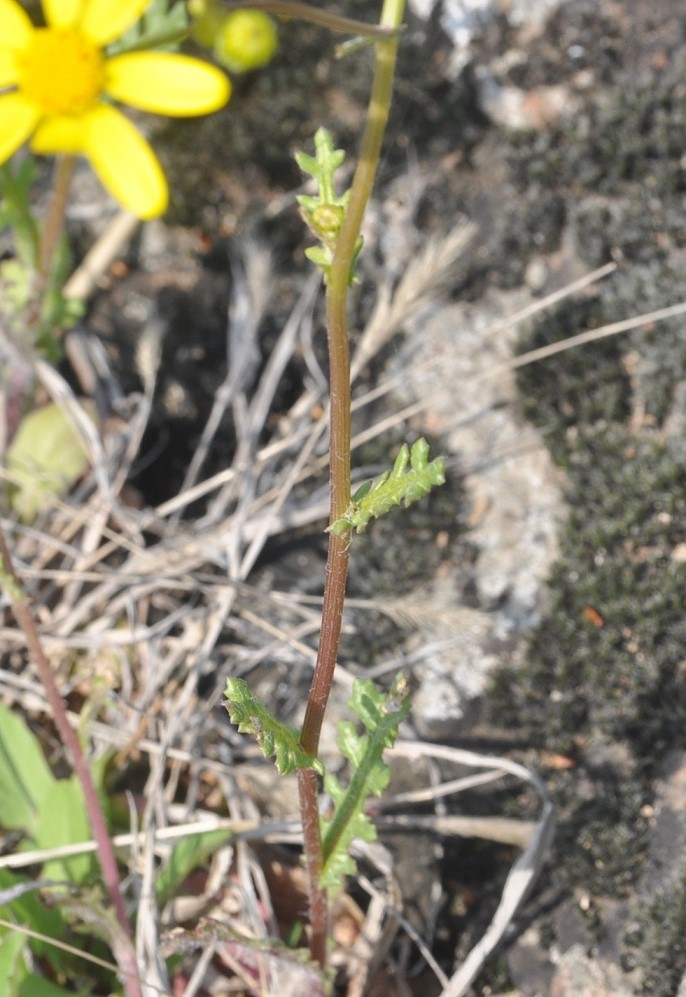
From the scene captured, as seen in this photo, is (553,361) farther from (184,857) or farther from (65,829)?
(65,829)

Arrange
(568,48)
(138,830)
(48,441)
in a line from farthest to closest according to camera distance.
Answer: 1. (568,48)
2. (48,441)
3. (138,830)

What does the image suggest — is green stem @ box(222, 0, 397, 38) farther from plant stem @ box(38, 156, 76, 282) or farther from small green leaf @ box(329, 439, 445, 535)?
plant stem @ box(38, 156, 76, 282)

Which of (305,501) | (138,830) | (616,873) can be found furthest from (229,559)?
(616,873)

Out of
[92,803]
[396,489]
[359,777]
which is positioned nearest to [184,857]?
[92,803]

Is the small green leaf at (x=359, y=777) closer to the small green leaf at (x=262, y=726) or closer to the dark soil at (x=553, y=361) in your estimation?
the small green leaf at (x=262, y=726)

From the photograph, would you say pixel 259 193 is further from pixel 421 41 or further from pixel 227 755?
pixel 227 755

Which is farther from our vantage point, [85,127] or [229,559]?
[229,559]

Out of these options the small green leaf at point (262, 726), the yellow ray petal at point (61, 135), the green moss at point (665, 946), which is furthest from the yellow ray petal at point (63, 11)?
the green moss at point (665, 946)
